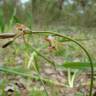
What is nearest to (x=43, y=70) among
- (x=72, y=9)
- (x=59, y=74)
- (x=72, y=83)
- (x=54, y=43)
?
(x=59, y=74)

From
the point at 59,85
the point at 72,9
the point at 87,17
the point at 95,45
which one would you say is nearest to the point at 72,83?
the point at 59,85

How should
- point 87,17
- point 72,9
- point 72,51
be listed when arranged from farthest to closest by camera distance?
point 72,9, point 87,17, point 72,51

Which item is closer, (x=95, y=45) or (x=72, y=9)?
(x=95, y=45)

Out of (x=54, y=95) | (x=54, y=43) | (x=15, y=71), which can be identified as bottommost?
(x=54, y=95)

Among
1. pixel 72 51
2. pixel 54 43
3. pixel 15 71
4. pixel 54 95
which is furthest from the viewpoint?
pixel 72 51

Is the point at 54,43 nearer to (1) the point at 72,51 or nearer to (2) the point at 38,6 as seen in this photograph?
(1) the point at 72,51

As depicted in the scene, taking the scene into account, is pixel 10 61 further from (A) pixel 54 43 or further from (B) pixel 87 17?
(B) pixel 87 17

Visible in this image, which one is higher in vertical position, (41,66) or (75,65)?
(75,65)

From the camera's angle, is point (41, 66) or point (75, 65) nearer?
point (75, 65)

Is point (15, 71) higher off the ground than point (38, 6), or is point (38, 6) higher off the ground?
point (38, 6)
